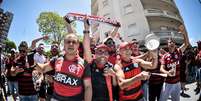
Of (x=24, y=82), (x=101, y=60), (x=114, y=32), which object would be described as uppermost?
(x=114, y=32)

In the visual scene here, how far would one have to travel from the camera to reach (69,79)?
149 inches

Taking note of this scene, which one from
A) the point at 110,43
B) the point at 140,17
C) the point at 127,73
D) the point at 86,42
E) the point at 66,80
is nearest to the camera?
the point at 140,17

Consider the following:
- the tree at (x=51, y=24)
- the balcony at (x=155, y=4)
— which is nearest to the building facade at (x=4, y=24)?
the tree at (x=51, y=24)

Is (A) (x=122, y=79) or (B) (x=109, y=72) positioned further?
(A) (x=122, y=79)

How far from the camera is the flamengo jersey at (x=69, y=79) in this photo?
3787 mm

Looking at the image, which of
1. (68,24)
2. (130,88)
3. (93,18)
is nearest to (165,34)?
(93,18)

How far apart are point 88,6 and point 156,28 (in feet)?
2.08

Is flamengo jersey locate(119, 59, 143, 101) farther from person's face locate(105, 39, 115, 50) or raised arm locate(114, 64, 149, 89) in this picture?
person's face locate(105, 39, 115, 50)

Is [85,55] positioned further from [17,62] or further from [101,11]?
[17,62]

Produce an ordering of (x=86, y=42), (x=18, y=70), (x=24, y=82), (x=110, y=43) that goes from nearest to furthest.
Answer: (x=86, y=42)
(x=110, y=43)
(x=18, y=70)
(x=24, y=82)

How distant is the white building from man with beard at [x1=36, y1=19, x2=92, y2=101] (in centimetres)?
40

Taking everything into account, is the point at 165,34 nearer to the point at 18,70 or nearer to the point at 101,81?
the point at 101,81

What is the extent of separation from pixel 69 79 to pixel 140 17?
1015 millimetres

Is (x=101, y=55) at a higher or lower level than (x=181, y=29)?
lower
